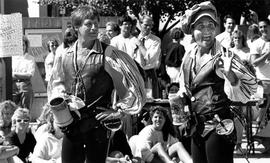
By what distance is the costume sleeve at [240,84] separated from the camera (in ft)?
18.1

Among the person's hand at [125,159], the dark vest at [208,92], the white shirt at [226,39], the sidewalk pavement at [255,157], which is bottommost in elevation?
the sidewalk pavement at [255,157]

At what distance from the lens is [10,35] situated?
9625mm

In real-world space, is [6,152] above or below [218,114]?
below

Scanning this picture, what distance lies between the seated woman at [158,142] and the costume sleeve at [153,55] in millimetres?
1450

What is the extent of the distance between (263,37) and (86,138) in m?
6.17

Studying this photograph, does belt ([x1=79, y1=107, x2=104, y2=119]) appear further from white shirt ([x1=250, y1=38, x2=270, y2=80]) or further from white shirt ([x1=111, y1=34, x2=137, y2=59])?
white shirt ([x1=250, y1=38, x2=270, y2=80])

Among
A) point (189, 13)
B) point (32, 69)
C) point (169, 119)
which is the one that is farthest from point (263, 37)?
point (189, 13)

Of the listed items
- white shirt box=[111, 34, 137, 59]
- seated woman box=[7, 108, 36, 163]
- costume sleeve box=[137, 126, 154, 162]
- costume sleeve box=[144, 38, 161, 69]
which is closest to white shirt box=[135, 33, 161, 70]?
costume sleeve box=[144, 38, 161, 69]

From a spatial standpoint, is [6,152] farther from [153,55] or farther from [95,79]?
[153,55]

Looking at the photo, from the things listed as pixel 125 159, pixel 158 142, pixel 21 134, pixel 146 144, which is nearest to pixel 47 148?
pixel 21 134

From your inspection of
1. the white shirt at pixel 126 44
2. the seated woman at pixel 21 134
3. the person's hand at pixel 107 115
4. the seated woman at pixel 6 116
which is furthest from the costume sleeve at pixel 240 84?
the white shirt at pixel 126 44

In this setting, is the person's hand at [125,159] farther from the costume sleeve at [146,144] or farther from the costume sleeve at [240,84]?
the costume sleeve at [240,84]

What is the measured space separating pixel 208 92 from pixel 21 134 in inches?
137

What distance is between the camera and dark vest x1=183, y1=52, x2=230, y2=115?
5.68m
